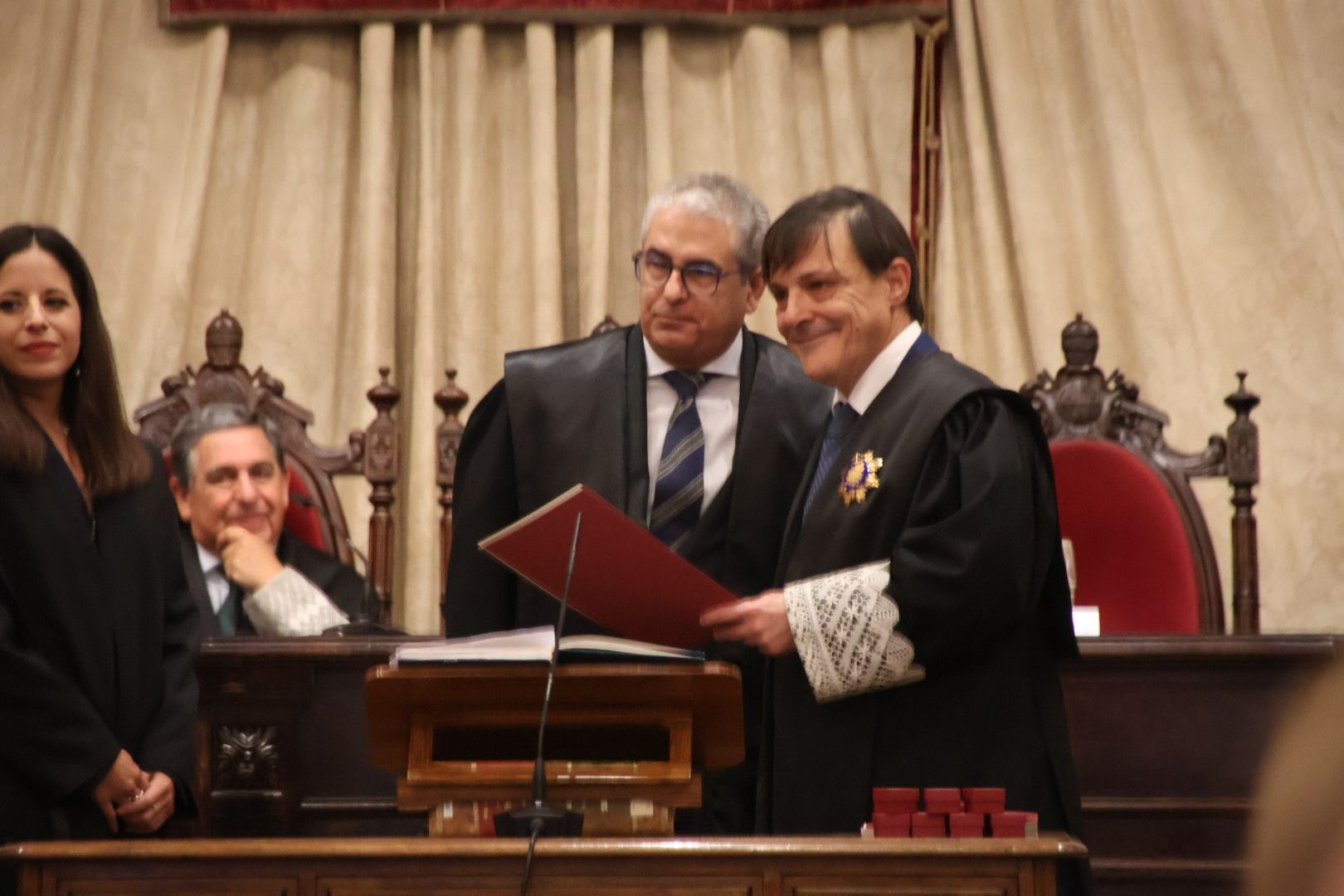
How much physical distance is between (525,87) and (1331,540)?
118 inches

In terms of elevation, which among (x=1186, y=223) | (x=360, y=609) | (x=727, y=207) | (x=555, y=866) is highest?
(x=1186, y=223)

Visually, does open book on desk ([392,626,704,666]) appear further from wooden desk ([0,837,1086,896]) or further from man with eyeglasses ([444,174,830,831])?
man with eyeglasses ([444,174,830,831])

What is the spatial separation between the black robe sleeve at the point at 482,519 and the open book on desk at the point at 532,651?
2.56 ft

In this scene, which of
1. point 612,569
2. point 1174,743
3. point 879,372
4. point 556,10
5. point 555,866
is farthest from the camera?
point 556,10

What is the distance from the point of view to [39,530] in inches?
94.8

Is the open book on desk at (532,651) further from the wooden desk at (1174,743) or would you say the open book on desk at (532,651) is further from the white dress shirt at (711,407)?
the wooden desk at (1174,743)

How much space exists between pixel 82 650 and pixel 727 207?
1.22 meters

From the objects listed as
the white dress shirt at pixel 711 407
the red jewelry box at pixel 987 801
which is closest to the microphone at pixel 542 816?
the red jewelry box at pixel 987 801

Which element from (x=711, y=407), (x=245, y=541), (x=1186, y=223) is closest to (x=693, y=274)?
(x=711, y=407)

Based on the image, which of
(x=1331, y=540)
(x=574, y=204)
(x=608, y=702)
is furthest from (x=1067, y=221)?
(x=608, y=702)

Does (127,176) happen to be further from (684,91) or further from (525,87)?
(684,91)

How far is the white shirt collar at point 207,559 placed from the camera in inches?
148

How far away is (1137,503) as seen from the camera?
153 inches

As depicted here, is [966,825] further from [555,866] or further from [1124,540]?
[1124,540]
